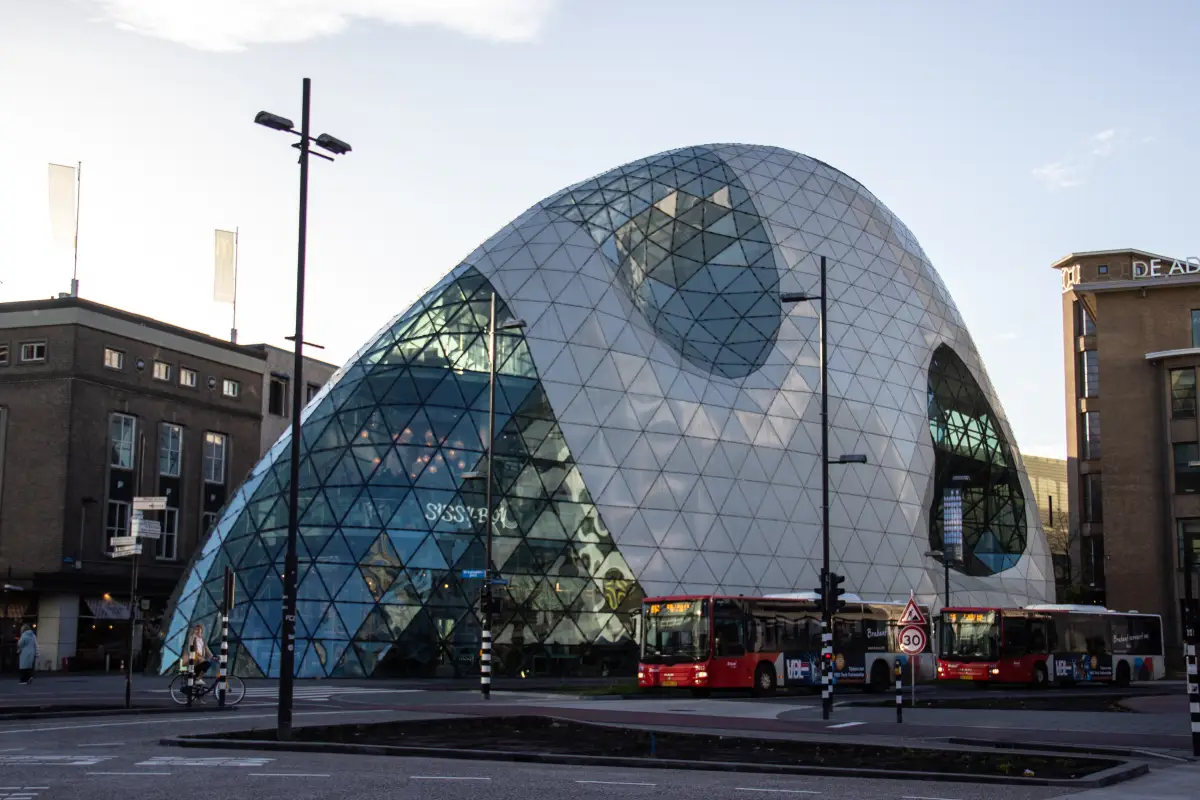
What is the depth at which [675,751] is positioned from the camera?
1928 centimetres

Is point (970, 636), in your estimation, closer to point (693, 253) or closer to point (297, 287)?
point (693, 253)

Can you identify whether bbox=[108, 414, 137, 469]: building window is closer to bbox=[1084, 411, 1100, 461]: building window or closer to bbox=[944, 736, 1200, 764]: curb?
bbox=[944, 736, 1200, 764]: curb

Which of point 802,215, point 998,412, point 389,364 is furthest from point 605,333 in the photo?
point 998,412

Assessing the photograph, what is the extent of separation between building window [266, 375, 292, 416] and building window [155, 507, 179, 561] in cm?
1334

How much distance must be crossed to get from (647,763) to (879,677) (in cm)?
2764

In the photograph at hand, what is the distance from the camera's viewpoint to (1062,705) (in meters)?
33.0

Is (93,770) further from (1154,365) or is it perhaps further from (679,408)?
(1154,365)

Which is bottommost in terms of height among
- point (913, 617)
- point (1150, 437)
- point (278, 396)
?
point (913, 617)

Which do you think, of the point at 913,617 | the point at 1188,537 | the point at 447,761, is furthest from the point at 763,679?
the point at 1188,537

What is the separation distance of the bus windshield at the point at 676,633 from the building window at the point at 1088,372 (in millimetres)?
64811

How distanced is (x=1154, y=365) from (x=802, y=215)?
25056 mm

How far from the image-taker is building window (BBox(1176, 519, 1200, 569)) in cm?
6806

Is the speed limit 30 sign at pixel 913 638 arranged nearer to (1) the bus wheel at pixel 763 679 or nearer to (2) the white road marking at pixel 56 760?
(1) the bus wheel at pixel 763 679

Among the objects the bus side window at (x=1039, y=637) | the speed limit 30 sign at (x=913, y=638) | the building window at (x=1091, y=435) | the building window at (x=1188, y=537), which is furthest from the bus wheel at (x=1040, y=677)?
the building window at (x=1091, y=435)
